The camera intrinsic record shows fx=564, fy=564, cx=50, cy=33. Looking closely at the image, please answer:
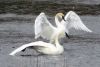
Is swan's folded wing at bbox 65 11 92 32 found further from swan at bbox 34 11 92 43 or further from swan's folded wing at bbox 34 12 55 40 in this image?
swan's folded wing at bbox 34 12 55 40

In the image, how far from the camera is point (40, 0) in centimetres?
3102

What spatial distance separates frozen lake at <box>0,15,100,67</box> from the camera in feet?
43.6

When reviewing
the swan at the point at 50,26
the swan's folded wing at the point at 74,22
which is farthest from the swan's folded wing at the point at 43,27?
the swan's folded wing at the point at 74,22

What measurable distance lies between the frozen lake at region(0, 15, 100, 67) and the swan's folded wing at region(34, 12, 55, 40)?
48 centimetres

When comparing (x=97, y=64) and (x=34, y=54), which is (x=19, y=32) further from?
(x=97, y=64)

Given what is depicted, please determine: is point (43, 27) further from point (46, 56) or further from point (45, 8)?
point (45, 8)

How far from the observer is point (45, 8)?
2697 centimetres

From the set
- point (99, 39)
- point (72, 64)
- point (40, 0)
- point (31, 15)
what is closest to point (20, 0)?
point (40, 0)

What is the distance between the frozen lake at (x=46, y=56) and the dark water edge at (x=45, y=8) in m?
3.04

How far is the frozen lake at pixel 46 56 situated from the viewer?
1328 centimetres

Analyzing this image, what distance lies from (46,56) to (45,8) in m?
12.4

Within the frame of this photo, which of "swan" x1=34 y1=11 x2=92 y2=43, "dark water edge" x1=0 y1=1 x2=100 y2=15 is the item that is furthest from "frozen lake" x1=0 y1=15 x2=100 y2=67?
"dark water edge" x1=0 y1=1 x2=100 y2=15

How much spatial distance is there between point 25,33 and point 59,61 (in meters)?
5.28

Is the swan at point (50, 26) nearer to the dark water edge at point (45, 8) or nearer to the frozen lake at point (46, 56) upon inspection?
the frozen lake at point (46, 56)
